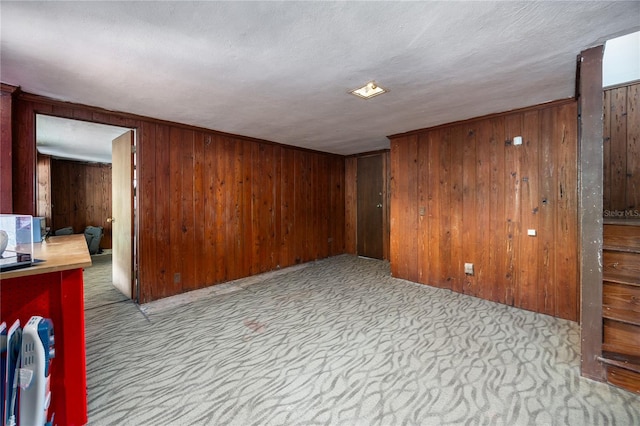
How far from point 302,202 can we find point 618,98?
4424 mm

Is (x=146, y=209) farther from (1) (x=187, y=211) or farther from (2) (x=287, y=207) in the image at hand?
(2) (x=287, y=207)

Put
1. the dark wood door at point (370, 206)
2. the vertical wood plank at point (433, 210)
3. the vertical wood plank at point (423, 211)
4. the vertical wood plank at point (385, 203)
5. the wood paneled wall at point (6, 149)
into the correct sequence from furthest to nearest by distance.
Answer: the dark wood door at point (370, 206) → the vertical wood plank at point (385, 203) → the vertical wood plank at point (423, 211) → the vertical wood plank at point (433, 210) → the wood paneled wall at point (6, 149)

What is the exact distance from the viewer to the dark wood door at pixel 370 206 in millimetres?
5602

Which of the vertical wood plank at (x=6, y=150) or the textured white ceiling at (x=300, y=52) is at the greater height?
the textured white ceiling at (x=300, y=52)

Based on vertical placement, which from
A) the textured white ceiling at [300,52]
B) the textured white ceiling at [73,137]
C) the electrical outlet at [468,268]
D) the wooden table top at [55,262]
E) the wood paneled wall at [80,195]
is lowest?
the electrical outlet at [468,268]

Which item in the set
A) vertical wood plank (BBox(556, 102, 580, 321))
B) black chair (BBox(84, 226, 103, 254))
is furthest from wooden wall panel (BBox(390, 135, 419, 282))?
black chair (BBox(84, 226, 103, 254))

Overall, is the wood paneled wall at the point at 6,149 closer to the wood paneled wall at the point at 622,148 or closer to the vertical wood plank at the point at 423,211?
the vertical wood plank at the point at 423,211

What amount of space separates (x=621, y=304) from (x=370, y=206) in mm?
4101

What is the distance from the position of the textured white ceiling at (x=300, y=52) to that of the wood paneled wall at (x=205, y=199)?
1.77ft

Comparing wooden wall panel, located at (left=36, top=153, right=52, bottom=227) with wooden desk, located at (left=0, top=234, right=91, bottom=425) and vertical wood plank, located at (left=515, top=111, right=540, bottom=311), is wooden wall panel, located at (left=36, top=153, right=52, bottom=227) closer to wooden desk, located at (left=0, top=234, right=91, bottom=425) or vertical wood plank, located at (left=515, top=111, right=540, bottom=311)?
wooden desk, located at (left=0, top=234, right=91, bottom=425)

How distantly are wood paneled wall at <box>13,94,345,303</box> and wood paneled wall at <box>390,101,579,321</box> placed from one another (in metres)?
1.87

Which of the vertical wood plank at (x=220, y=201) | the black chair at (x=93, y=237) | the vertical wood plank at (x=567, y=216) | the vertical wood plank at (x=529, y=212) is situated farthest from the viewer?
the black chair at (x=93, y=237)

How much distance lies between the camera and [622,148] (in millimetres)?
2895

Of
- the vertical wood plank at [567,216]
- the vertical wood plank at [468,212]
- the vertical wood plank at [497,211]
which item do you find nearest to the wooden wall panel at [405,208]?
the vertical wood plank at [468,212]
